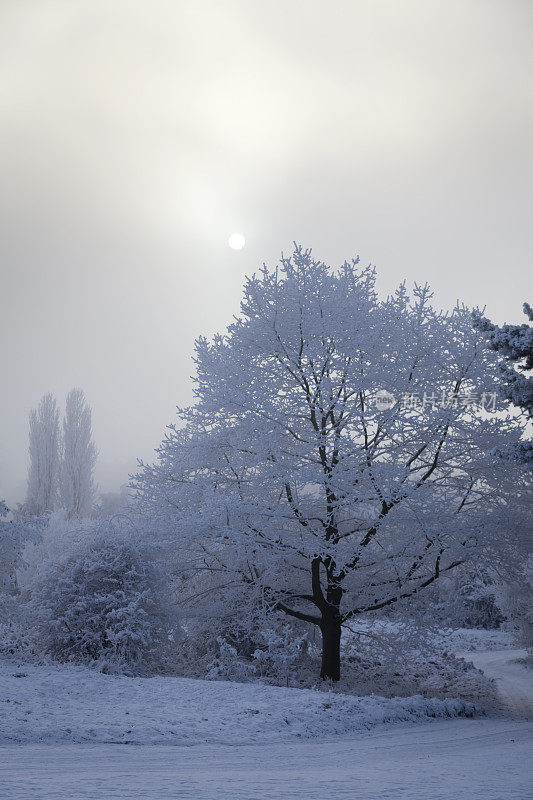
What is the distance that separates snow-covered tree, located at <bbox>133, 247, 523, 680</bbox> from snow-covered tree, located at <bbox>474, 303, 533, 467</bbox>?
1786 mm

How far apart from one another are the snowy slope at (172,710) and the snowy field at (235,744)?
0.02 metres

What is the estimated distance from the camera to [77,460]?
44688 millimetres

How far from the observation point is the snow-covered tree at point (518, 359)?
9262mm

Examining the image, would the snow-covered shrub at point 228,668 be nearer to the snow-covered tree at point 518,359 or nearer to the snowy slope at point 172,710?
the snowy slope at point 172,710

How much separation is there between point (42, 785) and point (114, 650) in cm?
741

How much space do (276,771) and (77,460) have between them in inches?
1634

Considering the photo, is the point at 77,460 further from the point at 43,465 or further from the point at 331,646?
the point at 331,646

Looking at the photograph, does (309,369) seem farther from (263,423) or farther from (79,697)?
(79,697)

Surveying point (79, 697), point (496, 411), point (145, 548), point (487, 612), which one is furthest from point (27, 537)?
point (487, 612)

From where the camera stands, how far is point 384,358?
12.4 metres

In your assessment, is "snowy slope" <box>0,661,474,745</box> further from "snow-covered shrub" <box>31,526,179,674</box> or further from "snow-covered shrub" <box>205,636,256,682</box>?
"snow-covered shrub" <box>205,636,256,682</box>

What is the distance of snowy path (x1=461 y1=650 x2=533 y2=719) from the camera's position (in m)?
12.7

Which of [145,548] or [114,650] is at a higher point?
[145,548]

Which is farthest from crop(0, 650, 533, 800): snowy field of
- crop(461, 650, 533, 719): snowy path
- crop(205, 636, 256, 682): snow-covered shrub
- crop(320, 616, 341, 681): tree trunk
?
crop(320, 616, 341, 681): tree trunk
